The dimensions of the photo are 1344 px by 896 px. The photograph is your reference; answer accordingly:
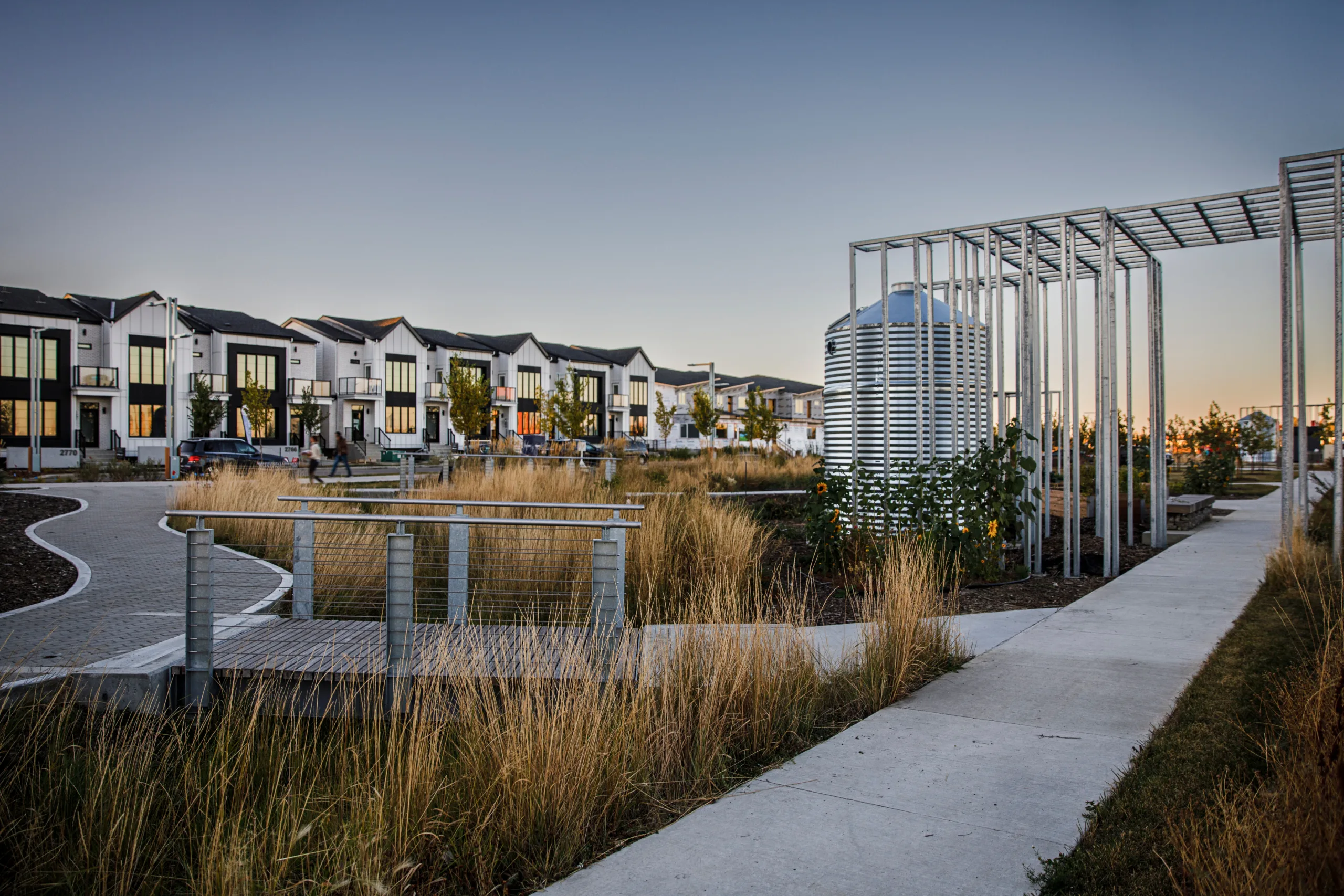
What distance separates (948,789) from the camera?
3832 mm

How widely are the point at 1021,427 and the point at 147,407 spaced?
47578 mm

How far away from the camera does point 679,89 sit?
1636cm

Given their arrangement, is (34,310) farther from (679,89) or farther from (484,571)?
(484,571)

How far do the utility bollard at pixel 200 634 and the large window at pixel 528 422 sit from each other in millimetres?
58069

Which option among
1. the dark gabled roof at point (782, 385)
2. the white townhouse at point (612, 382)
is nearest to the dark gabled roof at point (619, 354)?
the white townhouse at point (612, 382)

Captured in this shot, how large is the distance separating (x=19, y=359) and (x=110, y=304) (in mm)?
6652

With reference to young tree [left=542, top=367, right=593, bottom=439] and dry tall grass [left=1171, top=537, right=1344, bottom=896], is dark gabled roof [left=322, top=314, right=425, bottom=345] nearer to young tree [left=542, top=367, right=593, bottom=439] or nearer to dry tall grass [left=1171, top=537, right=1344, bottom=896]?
young tree [left=542, top=367, right=593, bottom=439]

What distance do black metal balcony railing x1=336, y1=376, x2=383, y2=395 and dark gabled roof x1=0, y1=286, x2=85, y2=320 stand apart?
547 inches

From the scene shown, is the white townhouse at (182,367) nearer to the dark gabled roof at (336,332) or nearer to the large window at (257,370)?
the large window at (257,370)

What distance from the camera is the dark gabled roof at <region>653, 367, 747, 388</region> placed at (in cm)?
8344

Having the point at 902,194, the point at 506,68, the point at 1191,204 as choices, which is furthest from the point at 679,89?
the point at 1191,204

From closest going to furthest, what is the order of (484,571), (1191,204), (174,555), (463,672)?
(463,672) → (484,571) → (1191,204) → (174,555)

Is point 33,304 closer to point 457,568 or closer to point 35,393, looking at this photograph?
point 35,393

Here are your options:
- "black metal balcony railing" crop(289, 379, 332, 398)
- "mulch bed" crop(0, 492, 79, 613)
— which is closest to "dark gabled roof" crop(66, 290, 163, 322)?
"black metal balcony railing" crop(289, 379, 332, 398)
